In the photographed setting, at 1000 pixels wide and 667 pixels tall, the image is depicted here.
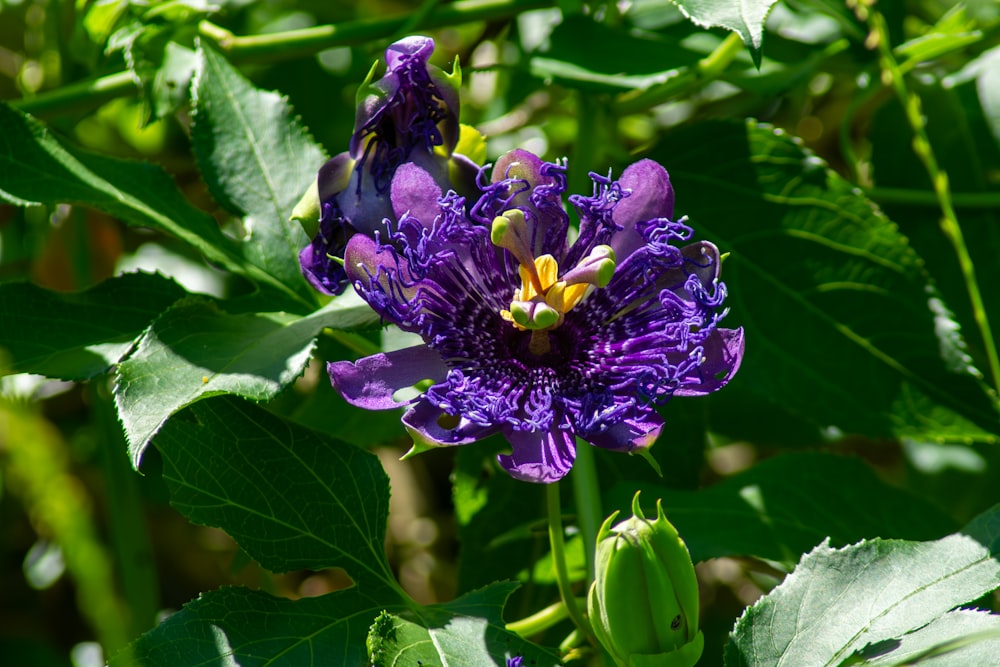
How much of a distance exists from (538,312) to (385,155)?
0.67ft

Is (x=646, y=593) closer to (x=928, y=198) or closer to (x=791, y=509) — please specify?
(x=791, y=509)

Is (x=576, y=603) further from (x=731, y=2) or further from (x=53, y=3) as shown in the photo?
(x=53, y=3)

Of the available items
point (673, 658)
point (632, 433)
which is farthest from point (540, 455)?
point (673, 658)

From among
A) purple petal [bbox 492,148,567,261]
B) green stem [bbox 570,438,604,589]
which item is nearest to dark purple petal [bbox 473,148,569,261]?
purple petal [bbox 492,148,567,261]

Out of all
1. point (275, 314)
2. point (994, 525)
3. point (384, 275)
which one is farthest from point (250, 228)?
point (994, 525)

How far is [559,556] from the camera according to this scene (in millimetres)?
989

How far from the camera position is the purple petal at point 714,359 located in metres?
0.92

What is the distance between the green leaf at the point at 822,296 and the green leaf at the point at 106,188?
1.64 feet

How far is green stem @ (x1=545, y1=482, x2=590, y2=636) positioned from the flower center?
0.52ft

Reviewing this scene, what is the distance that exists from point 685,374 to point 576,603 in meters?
0.27

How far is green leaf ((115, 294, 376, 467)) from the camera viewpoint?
88cm

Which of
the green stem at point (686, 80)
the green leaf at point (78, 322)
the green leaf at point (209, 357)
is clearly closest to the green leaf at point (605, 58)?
the green stem at point (686, 80)

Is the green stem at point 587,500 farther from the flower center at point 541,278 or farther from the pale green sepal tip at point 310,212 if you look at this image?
the pale green sepal tip at point 310,212

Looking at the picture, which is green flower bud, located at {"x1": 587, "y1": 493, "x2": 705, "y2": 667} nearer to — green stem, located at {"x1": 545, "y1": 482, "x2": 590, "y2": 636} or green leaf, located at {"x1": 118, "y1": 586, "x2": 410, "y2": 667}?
green stem, located at {"x1": 545, "y1": 482, "x2": 590, "y2": 636}
